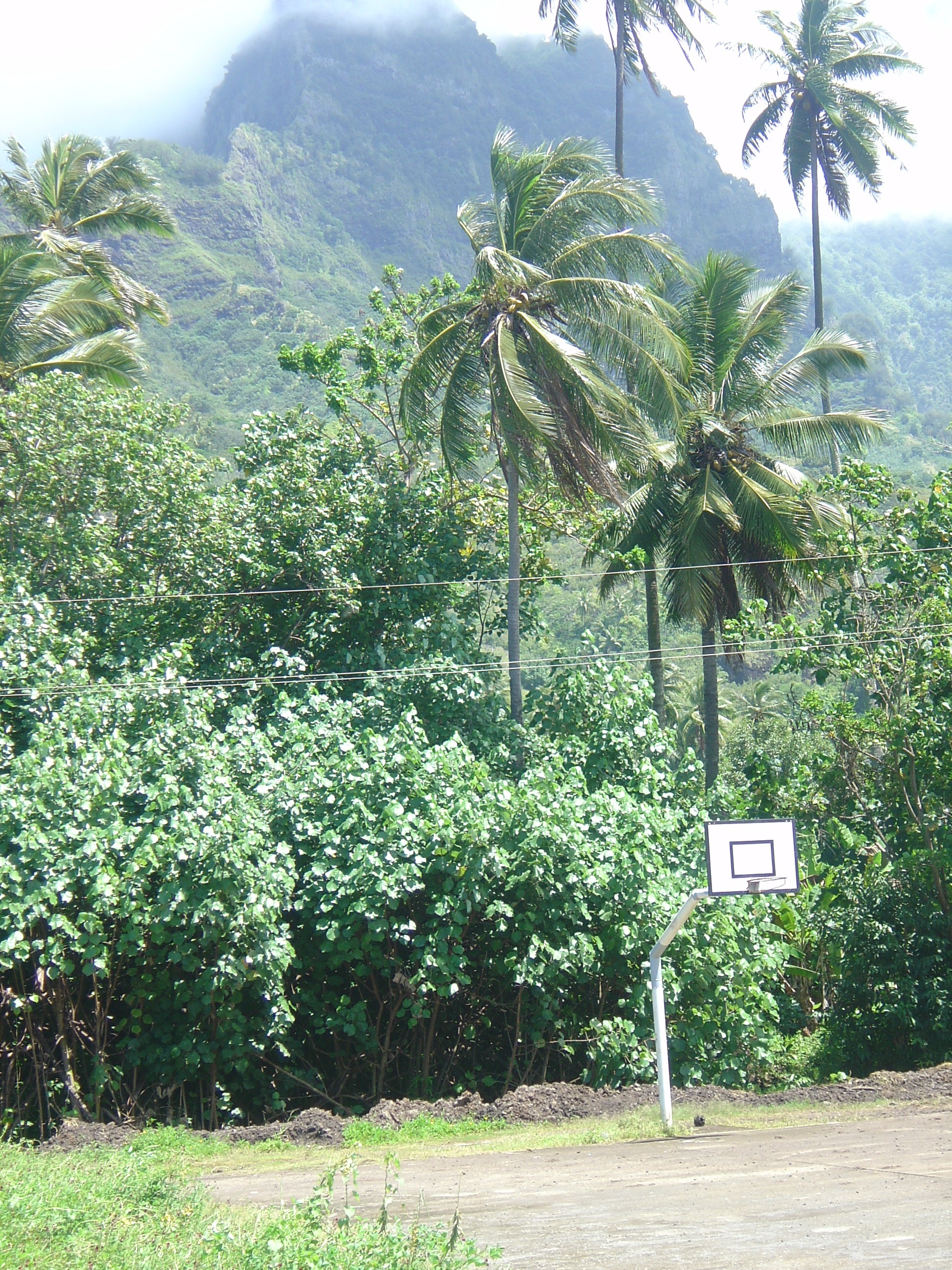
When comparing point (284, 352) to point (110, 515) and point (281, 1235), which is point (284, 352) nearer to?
point (110, 515)

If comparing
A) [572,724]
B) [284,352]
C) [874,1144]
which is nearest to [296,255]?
[284,352]

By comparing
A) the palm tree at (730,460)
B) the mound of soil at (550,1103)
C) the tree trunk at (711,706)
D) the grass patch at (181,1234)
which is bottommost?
the mound of soil at (550,1103)

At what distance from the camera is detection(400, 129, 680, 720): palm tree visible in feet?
54.0

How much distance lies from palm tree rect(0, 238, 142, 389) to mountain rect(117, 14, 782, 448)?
1587 inches

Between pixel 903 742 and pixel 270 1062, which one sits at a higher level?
pixel 903 742

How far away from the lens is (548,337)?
652 inches

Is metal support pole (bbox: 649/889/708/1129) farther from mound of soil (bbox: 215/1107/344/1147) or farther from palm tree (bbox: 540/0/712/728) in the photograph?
palm tree (bbox: 540/0/712/728)

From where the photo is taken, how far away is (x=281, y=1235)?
5180 millimetres

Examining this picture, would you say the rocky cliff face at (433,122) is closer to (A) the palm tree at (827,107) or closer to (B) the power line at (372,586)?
(A) the palm tree at (827,107)

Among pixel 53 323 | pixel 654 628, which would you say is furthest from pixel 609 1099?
pixel 53 323

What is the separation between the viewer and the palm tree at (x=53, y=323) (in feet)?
64.0

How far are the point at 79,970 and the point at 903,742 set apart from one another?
10487 millimetres

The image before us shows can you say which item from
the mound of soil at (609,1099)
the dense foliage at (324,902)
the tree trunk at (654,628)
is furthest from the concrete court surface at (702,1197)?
the tree trunk at (654,628)

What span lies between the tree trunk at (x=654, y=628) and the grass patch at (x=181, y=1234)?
48.4 feet
